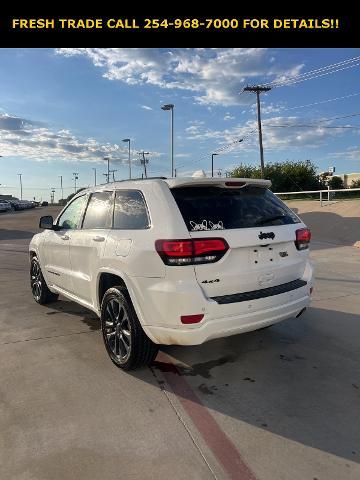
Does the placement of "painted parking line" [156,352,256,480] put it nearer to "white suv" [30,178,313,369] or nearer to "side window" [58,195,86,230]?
"white suv" [30,178,313,369]

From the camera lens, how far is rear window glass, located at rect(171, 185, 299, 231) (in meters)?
3.40

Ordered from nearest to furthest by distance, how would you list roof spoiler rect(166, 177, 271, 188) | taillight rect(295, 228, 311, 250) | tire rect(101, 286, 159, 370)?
roof spoiler rect(166, 177, 271, 188)
tire rect(101, 286, 159, 370)
taillight rect(295, 228, 311, 250)

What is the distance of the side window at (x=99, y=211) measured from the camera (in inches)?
169

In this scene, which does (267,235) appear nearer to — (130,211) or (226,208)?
(226,208)

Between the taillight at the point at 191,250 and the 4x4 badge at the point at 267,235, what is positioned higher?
the 4x4 badge at the point at 267,235

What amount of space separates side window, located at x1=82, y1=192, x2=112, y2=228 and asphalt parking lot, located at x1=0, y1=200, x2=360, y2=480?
4.40 feet

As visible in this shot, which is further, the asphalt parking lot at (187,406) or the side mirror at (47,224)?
the side mirror at (47,224)

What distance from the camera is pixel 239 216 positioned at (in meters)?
3.59

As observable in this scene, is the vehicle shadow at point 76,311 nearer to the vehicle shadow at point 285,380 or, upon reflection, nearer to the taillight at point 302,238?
the vehicle shadow at point 285,380

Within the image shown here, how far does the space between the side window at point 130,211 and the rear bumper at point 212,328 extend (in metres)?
0.92

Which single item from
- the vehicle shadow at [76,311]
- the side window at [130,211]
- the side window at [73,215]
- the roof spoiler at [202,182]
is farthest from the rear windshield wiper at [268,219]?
the vehicle shadow at [76,311]

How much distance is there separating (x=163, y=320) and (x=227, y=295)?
1.84 feet

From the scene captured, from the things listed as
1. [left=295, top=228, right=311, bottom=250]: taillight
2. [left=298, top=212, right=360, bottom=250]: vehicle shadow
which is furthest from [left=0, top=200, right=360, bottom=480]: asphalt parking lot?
[left=298, top=212, right=360, bottom=250]: vehicle shadow
